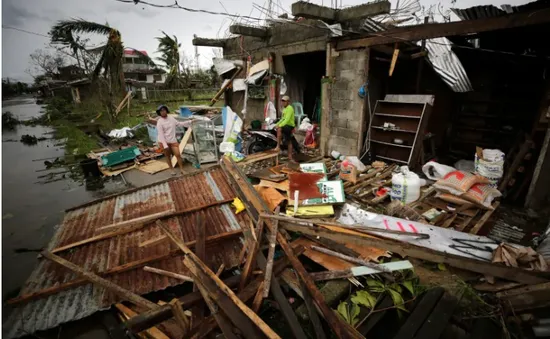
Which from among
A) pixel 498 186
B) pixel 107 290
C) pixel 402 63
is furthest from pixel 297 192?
pixel 402 63

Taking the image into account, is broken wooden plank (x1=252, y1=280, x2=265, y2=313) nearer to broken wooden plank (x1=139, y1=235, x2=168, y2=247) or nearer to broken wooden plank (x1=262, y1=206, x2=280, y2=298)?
broken wooden plank (x1=262, y1=206, x2=280, y2=298)

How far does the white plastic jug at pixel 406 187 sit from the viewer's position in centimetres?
505

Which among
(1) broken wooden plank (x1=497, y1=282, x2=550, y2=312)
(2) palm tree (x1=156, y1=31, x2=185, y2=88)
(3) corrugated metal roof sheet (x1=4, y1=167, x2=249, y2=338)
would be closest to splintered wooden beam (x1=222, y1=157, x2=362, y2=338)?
(3) corrugated metal roof sheet (x1=4, y1=167, x2=249, y2=338)

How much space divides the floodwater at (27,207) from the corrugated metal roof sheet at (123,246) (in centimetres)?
98

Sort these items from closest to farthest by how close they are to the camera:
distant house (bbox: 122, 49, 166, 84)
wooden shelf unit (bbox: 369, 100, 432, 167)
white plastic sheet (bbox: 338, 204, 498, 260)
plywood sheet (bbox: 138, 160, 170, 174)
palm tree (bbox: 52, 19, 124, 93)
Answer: white plastic sheet (bbox: 338, 204, 498, 260) → wooden shelf unit (bbox: 369, 100, 432, 167) → plywood sheet (bbox: 138, 160, 170, 174) → palm tree (bbox: 52, 19, 124, 93) → distant house (bbox: 122, 49, 166, 84)

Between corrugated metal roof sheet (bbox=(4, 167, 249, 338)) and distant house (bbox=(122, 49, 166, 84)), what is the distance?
118 ft

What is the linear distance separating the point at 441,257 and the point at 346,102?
5.25 m

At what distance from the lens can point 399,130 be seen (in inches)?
279

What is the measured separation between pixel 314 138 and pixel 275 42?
3739 mm

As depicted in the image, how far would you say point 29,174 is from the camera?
862 centimetres

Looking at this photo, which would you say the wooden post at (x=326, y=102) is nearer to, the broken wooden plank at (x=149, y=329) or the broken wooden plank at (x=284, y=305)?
the broken wooden plank at (x=284, y=305)

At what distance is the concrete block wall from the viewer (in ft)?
22.8

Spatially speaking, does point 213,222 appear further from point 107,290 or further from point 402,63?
point 402,63

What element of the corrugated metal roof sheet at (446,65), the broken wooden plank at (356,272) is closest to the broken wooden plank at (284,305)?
the broken wooden plank at (356,272)
